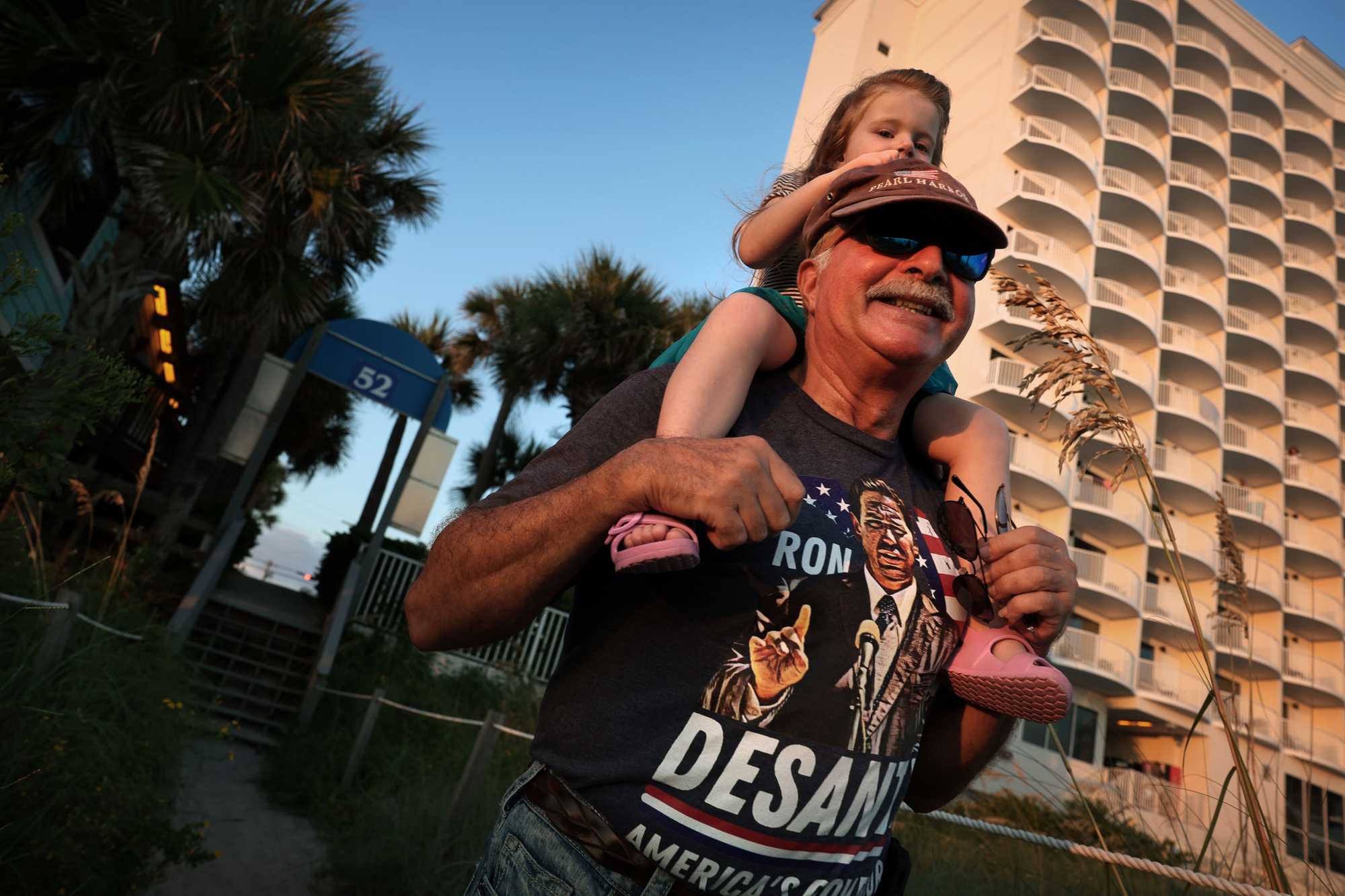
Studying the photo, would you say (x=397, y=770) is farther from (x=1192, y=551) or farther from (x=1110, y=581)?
(x=1192, y=551)

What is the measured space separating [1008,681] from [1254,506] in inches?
1524

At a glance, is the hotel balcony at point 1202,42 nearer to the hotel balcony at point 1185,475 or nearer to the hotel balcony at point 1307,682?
the hotel balcony at point 1185,475

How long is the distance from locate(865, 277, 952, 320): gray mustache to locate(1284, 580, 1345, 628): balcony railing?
3821 centimetres

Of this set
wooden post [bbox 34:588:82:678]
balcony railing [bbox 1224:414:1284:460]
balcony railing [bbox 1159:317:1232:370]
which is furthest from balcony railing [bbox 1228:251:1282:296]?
wooden post [bbox 34:588:82:678]

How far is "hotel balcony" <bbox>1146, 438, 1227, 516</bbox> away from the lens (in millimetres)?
29719

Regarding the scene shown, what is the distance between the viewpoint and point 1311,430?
3412cm

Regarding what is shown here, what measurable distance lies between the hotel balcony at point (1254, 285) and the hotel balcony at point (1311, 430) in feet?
14.1

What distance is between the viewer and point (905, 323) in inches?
52.4

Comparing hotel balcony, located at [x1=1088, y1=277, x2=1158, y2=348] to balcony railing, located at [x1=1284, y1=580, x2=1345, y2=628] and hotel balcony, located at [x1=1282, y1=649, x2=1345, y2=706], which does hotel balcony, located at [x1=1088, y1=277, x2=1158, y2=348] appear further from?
hotel balcony, located at [x1=1282, y1=649, x2=1345, y2=706]

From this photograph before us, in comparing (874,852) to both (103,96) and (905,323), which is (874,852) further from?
(103,96)

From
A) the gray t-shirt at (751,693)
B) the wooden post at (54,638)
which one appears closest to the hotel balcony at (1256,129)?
the gray t-shirt at (751,693)

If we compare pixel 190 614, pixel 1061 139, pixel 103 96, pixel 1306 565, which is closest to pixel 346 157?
pixel 103 96

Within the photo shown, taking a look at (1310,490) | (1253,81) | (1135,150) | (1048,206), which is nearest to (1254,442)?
(1310,490)

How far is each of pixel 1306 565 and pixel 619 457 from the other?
42.5 metres
